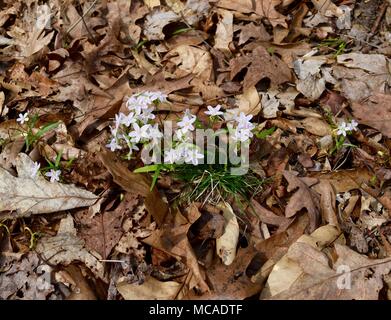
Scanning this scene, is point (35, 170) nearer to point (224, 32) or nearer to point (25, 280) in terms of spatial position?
point (25, 280)

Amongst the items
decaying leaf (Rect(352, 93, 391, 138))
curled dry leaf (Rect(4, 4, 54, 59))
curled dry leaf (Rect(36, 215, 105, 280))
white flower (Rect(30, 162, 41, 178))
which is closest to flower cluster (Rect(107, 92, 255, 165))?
white flower (Rect(30, 162, 41, 178))

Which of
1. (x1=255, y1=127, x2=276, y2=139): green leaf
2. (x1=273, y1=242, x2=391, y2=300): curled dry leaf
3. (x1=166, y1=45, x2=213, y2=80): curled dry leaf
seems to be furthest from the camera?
(x1=166, y1=45, x2=213, y2=80): curled dry leaf

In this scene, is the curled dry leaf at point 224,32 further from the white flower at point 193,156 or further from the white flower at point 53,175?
the white flower at point 53,175

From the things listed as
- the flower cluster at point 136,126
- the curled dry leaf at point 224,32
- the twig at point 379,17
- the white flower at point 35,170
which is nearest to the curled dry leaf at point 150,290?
the flower cluster at point 136,126

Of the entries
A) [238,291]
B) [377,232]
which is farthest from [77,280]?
[377,232]

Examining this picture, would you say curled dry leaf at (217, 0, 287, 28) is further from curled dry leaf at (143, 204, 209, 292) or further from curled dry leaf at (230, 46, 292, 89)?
curled dry leaf at (143, 204, 209, 292)

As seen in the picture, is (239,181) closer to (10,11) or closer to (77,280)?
(77,280)

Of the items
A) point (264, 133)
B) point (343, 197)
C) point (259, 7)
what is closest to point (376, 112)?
point (343, 197)

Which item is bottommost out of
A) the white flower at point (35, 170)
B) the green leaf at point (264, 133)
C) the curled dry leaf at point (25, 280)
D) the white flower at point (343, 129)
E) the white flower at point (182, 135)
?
the curled dry leaf at point (25, 280)
